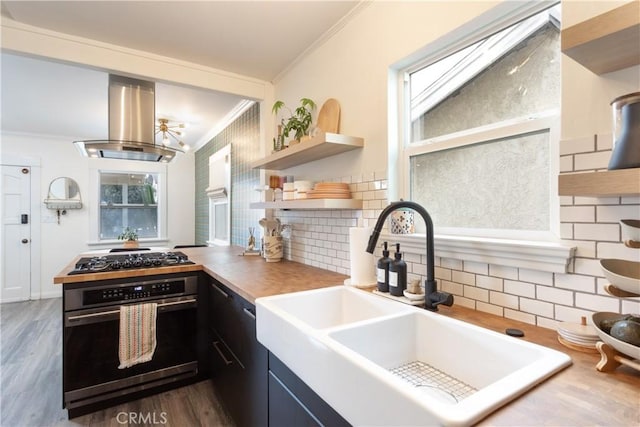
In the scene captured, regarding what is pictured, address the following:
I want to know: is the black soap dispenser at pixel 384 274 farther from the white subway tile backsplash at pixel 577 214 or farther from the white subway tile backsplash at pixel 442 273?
the white subway tile backsplash at pixel 577 214

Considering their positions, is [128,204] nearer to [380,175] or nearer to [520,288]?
[380,175]

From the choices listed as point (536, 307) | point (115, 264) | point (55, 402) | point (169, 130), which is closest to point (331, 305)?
point (536, 307)

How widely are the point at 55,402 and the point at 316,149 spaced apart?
2.41 metres

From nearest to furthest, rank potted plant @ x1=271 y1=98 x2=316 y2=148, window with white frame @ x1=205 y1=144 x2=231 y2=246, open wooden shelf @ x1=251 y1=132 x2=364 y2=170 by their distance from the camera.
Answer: open wooden shelf @ x1=251 y1=132 x2=364 y2=170 → potted plant @ x1=271 y1=98 x2=316 y2=148 → window with white frame @ x1=205 y1=144 x2=231 y2=246

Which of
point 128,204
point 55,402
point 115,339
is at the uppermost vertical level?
point 128,204

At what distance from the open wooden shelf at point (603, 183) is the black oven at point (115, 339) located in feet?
7.05

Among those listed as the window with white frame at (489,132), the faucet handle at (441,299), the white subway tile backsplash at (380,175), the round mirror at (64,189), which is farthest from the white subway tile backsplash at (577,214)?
the round mirror at (64,189)

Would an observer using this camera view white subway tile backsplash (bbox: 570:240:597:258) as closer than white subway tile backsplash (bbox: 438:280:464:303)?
Yes

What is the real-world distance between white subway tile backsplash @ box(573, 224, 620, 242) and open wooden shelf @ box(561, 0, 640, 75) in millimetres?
441

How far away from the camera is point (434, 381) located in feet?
3.29

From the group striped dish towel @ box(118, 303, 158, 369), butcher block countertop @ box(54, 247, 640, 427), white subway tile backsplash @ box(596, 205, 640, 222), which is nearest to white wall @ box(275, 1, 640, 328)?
white subway tile backsplash @ box(596, 205, 640, 222)

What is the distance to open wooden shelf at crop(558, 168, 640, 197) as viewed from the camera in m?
0.65

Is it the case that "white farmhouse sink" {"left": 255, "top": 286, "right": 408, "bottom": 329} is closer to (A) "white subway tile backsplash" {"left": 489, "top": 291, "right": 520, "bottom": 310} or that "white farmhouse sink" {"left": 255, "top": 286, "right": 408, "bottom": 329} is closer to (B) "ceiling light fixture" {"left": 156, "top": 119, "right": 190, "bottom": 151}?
(A) "white subway tile backsplash" {"left": 489, "top": 291, "right": 520, "bottom": 310}

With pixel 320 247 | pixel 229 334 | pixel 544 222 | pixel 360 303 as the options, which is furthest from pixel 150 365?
pixel 544 222
